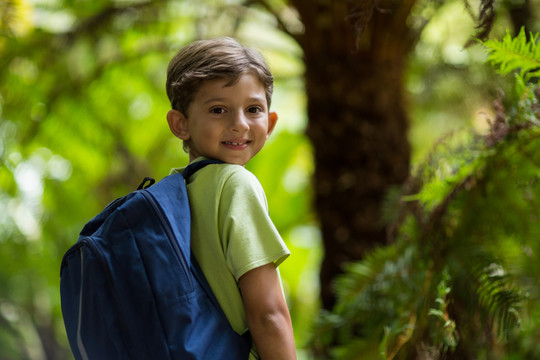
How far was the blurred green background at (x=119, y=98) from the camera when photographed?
2.95 metres

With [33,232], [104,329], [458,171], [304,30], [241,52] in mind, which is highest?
[304,30]

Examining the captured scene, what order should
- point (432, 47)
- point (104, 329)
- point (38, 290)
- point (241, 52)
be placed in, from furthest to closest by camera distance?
point (38, 290) → point (432, 47) → point (241, 52) → point (104, 329)

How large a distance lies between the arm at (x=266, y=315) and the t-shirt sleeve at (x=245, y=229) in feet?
0.07

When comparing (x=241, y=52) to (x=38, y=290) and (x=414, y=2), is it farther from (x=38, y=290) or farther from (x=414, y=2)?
(x=38, y=290)

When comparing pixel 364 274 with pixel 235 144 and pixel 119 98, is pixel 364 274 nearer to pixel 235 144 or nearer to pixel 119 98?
pixel 235 144

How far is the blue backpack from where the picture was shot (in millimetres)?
900

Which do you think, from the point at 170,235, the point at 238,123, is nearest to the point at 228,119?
the point at 238,123

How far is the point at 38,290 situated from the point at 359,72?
13.9 feet

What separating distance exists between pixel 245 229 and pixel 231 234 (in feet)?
0.08

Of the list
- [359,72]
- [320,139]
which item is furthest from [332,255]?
[359,72]

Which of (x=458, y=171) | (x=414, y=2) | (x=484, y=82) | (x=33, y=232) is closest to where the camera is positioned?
(x=458, y=171)

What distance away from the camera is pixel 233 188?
981mm

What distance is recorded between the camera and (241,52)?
1.07m

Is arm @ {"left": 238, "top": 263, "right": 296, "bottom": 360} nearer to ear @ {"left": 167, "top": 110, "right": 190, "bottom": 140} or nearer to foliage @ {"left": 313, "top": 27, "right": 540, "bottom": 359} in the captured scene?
ear @ {"left": 167, "top": 110, "right": 190, "bottom": 140}
